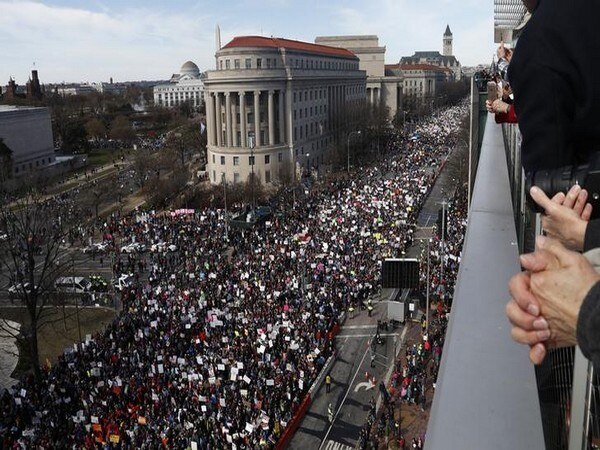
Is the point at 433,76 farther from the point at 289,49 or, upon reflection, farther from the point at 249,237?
the point at 249,237

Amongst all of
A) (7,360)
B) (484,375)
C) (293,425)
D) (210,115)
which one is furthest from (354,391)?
(210,115)

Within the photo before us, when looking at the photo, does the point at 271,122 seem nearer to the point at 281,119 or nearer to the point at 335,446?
the point at 281,119

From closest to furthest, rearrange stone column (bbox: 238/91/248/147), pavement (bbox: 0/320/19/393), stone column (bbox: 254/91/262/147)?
1. pavement (bbox: 0/320/19/393)
2. stone column (bbox: 238/91/248/147)
3. stone column (bbox: 254/91/262/147)

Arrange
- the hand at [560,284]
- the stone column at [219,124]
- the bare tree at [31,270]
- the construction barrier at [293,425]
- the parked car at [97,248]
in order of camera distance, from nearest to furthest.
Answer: the hand at [560,284] < the construction barrier at [293,425] < the bare tree at [31,270] < the parked car at [97,248] < the stone column at [219,124]

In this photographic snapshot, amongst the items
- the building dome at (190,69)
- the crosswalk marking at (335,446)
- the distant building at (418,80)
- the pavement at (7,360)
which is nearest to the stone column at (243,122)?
the pavement at (7,360)

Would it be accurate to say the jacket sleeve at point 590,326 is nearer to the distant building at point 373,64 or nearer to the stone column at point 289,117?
the stone column at point 289,117

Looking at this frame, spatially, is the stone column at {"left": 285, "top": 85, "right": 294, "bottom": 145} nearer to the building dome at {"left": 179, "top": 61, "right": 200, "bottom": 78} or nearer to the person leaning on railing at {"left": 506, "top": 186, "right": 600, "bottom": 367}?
the person leaning on railing at {"left": 506, "top": 186, "right": 600, "bottom": 367}

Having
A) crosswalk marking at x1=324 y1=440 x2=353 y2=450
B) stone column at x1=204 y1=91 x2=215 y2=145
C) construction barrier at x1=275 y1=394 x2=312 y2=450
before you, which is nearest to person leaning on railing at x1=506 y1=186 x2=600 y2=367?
construction barrier at x1=275 y1=394 x2=312 y2=450
